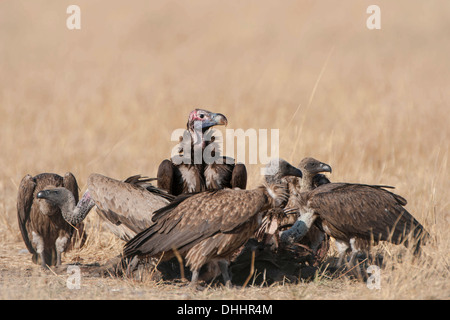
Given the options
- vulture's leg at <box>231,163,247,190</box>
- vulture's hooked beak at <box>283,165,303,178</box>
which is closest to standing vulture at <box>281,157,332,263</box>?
vulture's hooked beak at <box>283,165,303,178</box>

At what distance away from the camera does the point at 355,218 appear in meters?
7.71

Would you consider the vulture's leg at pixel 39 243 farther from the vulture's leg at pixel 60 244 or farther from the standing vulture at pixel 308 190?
the standing vulture at pixel 308 190

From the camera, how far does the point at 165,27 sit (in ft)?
76.0

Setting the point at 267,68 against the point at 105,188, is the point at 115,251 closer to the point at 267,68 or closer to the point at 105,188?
the point at 105,188

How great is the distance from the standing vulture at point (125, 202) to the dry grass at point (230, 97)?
2.14 ft

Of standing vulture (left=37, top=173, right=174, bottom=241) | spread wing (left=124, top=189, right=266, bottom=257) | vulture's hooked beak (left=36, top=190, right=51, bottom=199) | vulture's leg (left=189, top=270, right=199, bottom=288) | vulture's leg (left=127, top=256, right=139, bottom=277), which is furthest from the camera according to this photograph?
vulture's hooked beak (left=36, top=190, right=51, bottom=199)

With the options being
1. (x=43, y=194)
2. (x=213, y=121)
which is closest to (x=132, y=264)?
(x=43, y=194)

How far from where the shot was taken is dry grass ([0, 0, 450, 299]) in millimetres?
8328

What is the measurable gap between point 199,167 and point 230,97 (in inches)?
324

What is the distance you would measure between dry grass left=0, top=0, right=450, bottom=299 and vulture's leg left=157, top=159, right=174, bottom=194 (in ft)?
3.84

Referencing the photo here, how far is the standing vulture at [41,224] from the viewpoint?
8617 millimetres

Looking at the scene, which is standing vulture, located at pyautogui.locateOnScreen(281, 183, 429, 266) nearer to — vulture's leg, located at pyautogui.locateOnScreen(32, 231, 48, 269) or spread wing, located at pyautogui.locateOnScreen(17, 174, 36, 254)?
vulture's leg, located at pyautogui.locateOnScreen(32, 231, 48, 269)

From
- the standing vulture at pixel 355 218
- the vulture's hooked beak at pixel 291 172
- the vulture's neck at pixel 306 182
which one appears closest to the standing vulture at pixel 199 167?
the vulture's hooked beak at pixel 291 172

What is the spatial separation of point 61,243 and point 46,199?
568 mm
